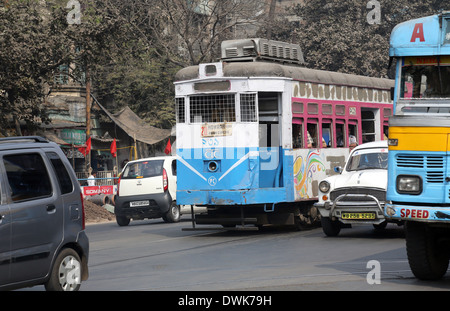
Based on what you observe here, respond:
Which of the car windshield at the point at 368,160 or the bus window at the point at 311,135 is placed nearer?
the car windshield at the point at 368,160

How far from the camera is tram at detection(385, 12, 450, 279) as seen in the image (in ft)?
32.2

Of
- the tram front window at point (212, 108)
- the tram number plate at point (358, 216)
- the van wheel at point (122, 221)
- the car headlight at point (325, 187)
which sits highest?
the tram front window at point (212, 108)

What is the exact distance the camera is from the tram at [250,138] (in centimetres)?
1783

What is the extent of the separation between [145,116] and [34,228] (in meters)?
35.6

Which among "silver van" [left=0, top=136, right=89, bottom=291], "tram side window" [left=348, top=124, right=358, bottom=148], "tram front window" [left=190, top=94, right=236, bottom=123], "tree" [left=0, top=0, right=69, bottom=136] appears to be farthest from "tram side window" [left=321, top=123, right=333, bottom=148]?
"tree" [left=0, top=0, right=69, bottom=136]

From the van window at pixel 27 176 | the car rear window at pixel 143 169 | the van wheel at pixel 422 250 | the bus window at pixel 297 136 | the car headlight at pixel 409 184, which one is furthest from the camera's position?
the car rear window at pixel 143 169

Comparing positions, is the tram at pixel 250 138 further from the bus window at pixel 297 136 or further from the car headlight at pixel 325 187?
the car headlight at pixel 325 187

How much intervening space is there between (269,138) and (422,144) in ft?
27.6

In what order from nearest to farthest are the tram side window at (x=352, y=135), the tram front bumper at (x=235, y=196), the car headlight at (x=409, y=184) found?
1. the car headlight at (x=409, y=184)
2. the tram front bumper at (x=235, y=196)
3. the tram side window at (x=352, y=135)

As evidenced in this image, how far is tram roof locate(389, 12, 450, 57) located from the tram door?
758cm

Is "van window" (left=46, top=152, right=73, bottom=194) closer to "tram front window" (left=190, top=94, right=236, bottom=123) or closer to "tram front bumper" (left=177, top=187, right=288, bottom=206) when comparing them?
"tram front bumper" (left=177, top=187, right=288, bottom=206)

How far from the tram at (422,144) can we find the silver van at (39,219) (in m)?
3.67

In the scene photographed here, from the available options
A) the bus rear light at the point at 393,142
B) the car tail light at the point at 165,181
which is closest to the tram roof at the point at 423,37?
the bus rear light at the point at 393,142

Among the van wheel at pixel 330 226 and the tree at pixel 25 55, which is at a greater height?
the tree at pixel 25 55
